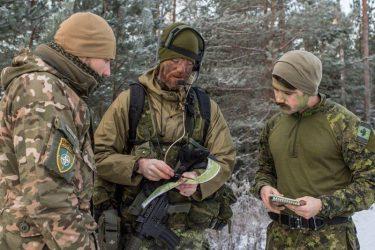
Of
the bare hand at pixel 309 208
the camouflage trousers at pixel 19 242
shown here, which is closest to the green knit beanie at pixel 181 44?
the bare hand at pixel 309 208

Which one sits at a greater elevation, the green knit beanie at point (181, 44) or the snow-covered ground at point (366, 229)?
the green knit beanie at point (181, 44)

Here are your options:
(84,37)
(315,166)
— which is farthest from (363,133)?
(84,37)

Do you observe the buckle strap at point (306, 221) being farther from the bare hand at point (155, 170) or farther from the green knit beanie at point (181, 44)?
the green knit beanie at point (181, 44)

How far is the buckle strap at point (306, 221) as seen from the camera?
10.2ft

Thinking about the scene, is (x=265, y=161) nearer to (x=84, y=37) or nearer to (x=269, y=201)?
(x=269, y=201)

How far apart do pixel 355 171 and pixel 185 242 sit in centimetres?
135

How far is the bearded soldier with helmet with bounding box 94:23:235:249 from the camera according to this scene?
Answer: 10.3ft

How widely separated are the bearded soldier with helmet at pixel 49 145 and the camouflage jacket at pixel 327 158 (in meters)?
1.58

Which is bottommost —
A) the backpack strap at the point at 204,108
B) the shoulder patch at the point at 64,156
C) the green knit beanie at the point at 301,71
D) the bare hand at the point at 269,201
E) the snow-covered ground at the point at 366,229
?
the snow-covered ground at the point at 366,229

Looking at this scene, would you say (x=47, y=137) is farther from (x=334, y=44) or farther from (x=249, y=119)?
(x=334, y=44)

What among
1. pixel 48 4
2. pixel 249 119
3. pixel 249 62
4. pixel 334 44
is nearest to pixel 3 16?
pixel 48 4

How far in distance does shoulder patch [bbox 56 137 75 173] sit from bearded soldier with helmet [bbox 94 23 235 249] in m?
0.89

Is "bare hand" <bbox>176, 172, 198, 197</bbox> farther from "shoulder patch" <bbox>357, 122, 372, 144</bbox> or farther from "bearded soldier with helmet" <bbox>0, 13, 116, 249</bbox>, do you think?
"shoulder patch" <bbox>357, 122, 372, 144</bbox>

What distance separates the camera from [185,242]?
3.30m
